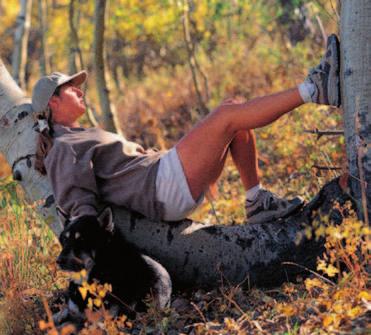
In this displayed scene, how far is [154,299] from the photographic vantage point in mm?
4094

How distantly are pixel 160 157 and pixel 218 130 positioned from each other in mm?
425

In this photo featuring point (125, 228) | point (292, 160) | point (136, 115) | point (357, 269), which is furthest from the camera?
point (136, 115)

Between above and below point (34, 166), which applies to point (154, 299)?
below

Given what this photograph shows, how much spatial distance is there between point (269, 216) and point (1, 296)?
181 centimetres

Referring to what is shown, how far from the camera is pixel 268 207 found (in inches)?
177

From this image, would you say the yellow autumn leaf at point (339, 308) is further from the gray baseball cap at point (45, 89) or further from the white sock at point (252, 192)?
the gray baseball cap at point (45, 89)

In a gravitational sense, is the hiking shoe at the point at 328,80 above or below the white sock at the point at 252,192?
above

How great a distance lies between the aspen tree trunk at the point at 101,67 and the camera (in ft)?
21.7

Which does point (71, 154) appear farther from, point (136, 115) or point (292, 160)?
point (136, 115)

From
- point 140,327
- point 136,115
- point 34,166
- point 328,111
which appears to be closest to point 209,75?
point 136,115

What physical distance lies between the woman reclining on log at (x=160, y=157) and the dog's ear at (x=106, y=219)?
77 millimetres

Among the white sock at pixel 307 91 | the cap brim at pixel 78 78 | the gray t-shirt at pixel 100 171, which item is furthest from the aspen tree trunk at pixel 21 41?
the white sock at pixel 307 91

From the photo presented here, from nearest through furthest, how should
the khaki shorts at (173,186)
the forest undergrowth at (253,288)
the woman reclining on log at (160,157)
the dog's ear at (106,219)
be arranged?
the forest undergrowth at (253,288), the dog's ear at (106,219), the woman reclining on log at (160,157), the khaki shorts at (173,186)

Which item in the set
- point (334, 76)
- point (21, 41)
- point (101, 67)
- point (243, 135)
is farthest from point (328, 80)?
point (21, 41)
